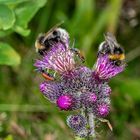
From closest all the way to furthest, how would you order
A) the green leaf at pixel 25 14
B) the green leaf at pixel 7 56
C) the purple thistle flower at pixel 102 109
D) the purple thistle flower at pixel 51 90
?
1. the purple thistle flower at pixel 102 109
2. the purple thistle flower at pixel 51 90
3. the green leaf at pixel 7 56
4. the green leaf at pixel 25 14

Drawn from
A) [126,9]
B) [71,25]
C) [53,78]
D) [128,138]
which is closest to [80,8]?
[71,25]

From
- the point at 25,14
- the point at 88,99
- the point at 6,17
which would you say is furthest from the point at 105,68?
the point at 25,14

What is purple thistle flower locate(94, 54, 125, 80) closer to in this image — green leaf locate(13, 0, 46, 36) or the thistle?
the thistle

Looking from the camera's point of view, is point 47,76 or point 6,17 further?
point 6,17

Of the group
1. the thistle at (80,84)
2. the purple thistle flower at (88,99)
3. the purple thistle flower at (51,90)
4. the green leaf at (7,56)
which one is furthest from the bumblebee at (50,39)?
the green leaf at (7,56)

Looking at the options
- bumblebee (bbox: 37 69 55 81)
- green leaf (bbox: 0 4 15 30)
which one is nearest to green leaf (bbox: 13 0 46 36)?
green leaf (bbox: 0 4 15 30)

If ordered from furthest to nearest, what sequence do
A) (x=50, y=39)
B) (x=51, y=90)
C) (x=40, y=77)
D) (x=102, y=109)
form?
(x=40, y=77), (x=50, y=39), (x=51, y=90), (x=102, y=109)

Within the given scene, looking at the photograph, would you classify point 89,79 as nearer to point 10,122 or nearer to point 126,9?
point 10,122

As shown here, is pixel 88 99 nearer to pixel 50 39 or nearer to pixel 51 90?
pixel 51 90

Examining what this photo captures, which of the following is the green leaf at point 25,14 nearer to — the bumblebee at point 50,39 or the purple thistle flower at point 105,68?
the bumblebee at point 50,39
